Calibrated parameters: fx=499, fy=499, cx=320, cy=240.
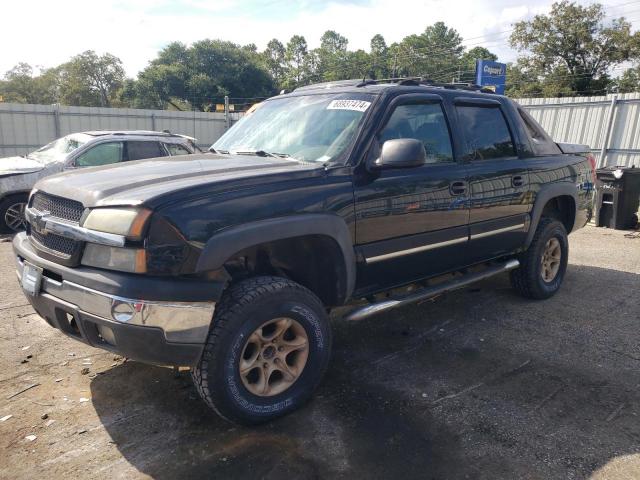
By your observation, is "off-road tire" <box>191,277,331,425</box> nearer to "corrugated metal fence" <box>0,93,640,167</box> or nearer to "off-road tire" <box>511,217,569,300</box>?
"off-road tire" <box>511,217,569,300</box>

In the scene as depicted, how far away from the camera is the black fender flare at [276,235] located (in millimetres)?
2545

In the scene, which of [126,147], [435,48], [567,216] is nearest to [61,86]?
[435,48]

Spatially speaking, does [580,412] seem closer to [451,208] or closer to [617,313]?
[451,208]

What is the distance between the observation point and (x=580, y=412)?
310cm

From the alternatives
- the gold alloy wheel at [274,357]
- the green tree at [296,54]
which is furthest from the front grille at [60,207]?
the green tree at [296,54]

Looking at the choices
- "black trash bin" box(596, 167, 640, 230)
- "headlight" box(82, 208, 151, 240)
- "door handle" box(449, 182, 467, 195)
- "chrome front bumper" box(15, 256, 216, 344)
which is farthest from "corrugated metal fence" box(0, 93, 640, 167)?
"headlight" box(82, 208, 151, 240)

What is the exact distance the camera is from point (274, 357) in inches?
116

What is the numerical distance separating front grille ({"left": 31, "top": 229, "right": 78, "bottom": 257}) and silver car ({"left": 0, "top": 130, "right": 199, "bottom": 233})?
558cm

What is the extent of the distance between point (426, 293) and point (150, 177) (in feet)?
6.93

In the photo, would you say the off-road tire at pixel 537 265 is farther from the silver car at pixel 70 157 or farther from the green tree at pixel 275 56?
the green tree at pixel 275 56

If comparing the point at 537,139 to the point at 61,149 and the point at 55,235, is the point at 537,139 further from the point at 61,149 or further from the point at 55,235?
the point at 61,149

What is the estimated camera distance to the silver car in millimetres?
7934

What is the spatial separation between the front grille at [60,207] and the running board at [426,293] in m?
1.74

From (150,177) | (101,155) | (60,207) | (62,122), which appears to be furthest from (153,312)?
(62,122)
